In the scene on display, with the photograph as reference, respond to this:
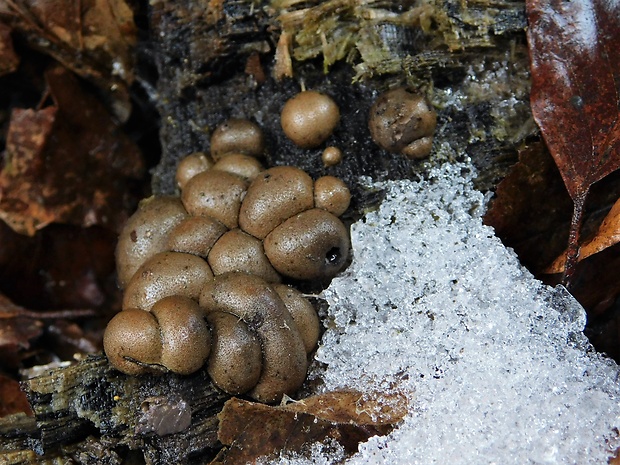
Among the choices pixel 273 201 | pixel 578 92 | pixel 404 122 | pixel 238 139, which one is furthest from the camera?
pixel 238 139

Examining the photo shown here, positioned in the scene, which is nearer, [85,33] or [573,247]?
[573,247]

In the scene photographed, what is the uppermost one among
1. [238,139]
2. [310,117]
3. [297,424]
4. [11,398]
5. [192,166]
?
[310,117]

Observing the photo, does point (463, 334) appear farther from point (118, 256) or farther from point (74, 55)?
point (74, 55)

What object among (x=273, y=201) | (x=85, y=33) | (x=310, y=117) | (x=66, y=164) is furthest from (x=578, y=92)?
(x=66, y=164)

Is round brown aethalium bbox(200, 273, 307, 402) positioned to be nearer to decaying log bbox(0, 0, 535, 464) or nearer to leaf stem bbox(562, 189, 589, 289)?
decaying log bbox(0, 0, 535, 464)

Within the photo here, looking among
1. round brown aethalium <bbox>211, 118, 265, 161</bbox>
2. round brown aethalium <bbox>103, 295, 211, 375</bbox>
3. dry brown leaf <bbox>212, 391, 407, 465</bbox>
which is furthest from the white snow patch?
round brown aethalium <bbox>211, 118, 265, 161</bbox>

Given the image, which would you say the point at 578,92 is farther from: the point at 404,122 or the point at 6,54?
the point at 6,54

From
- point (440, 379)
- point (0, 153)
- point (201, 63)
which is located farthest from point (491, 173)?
point (0, 153)
